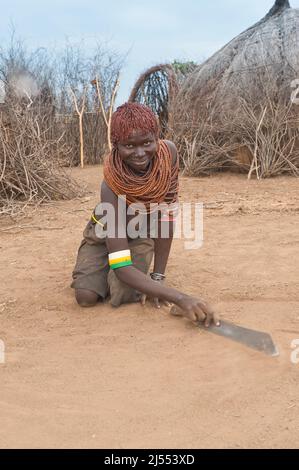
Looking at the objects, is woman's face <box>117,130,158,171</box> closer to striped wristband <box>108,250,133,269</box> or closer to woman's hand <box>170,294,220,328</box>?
striped wristband <box>108,250,133,269</box>

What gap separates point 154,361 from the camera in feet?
6.75

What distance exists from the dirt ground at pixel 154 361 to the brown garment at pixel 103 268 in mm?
88

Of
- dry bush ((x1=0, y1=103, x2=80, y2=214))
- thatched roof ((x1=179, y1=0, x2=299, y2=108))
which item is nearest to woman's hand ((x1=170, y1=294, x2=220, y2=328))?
dry bush ((x1=0, y1=103, x2=80, y2=214))

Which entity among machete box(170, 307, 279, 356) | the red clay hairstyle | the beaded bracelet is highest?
the red clay hairstyle

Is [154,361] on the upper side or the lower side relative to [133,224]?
lower

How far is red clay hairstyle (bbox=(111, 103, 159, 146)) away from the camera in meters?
2.28

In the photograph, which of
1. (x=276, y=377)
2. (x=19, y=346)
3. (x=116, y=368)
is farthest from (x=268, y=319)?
(x=19, y=346)

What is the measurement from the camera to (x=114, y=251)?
2.42 m

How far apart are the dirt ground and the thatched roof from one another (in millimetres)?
3850

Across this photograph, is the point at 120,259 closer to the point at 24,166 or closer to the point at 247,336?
the point at 247,336

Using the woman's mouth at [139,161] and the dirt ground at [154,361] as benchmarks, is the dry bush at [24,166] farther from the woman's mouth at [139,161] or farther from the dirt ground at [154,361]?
the woman's mouth at [139,161]

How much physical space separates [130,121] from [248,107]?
4810 millimetres

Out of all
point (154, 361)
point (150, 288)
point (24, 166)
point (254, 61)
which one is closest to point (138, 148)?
point (150, 288)
